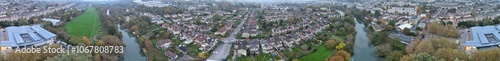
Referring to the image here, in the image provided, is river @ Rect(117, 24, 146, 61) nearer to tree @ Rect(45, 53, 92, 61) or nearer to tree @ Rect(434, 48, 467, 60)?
tree @ Rect(45, 53, 92, 61)

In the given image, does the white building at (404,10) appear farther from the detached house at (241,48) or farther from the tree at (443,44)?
the detached house at (241,48)

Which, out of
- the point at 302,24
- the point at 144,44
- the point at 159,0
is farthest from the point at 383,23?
the point at 159,0

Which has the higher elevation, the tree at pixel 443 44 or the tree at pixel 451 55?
the tree at pixel 451 55

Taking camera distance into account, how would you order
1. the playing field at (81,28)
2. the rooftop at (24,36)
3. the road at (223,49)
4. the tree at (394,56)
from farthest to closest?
the playing field at (81,28), the rooftop at (24,36), the road at (223,49), the tree at (394,56)

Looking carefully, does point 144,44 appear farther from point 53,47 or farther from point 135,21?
point 135,21

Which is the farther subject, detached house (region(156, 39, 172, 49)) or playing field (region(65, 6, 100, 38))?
playing field (region(65, 6, 100, 38))

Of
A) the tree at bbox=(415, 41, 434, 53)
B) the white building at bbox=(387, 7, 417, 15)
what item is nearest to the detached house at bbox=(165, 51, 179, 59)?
the tree at bbox=(415, 41, 434, 53)

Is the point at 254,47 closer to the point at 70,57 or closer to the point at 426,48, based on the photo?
the point at 426,48

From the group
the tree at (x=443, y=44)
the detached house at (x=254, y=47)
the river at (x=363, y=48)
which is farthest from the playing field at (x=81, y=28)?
the tree at (x=443, y=44)

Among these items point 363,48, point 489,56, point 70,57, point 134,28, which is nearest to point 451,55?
point 489,56
